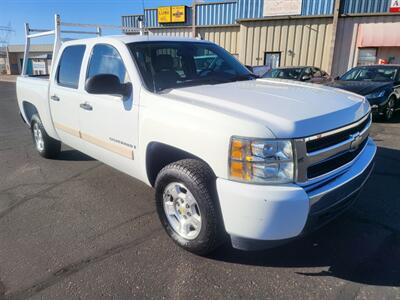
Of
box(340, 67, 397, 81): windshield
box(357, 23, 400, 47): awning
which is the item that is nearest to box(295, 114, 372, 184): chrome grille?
box(340, 67, 397, 81): windshield

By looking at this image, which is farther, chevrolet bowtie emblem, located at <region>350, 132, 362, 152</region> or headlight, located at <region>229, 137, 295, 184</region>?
chevrolet bowtie emblem, located at <region>350, 132, 362, 152</region>

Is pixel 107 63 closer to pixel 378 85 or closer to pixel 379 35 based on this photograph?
pixel 378 85

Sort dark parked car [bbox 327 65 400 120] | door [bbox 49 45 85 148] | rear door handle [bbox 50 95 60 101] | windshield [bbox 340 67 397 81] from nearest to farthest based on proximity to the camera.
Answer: door [bbox 49 45 85 148]
rear door handle [bbox 50 95 60 101]
dark parked car [bbox 327 65 400 120]
windshield [bbox 340 67 397 81]

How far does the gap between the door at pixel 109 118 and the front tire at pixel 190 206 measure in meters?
0.61

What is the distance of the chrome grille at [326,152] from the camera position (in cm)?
228

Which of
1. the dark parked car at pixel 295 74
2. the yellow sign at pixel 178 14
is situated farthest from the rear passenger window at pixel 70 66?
the yellow sign at pixel 178 14

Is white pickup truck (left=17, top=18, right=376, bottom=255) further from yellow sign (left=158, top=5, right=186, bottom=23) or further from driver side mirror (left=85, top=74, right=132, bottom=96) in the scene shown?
Answer: yellow sign (left=158, top=5, right=186, bottom=23)

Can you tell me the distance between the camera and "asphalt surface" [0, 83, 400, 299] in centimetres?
252

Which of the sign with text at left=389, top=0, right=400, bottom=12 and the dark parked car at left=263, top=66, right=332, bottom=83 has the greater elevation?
the sign with text at left=389, top=0, right=400, bottom=12

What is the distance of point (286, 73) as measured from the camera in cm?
1238

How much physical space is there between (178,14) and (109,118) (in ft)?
67.8

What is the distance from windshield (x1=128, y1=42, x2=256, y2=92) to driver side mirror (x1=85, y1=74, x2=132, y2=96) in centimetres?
24

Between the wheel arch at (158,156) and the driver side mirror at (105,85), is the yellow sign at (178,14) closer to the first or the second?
the driver side mirror at (105,85)


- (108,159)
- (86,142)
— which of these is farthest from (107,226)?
(86,142)
